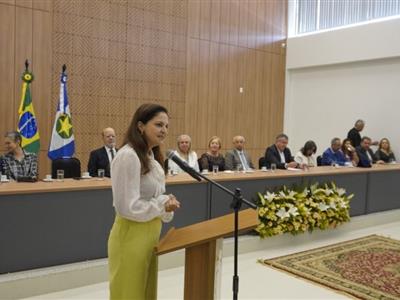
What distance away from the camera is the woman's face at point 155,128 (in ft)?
6.00

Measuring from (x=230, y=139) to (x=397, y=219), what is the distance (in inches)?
164

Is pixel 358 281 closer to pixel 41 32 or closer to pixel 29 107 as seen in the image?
pixel 29 107

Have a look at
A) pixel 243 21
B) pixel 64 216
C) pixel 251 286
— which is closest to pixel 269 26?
pixel 243 21

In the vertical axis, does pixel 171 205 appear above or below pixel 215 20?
below

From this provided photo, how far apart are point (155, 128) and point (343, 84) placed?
9166 mm

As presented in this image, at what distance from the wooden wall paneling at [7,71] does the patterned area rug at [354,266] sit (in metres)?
4.48

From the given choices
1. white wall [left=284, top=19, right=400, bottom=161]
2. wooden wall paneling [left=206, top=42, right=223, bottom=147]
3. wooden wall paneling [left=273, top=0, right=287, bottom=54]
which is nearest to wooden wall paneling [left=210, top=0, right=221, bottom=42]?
wooden wall paneling [left=206, top=42, right=223, bottom=147]

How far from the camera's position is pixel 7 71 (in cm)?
668

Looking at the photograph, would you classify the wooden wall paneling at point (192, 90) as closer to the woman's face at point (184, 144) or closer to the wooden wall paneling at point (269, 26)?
the wooden wall paneling at point (269, 26)

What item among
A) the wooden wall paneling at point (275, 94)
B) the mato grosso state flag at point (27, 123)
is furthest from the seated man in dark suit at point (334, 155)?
the mato grosso state flag at point (27, 123)

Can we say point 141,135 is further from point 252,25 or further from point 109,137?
point 252,25

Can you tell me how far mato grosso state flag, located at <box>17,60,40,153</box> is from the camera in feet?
20.1

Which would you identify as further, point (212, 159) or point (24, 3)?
point (24, 3)

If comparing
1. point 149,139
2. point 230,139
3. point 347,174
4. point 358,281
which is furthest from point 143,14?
point 149,139
